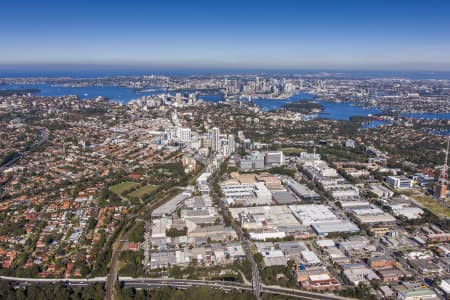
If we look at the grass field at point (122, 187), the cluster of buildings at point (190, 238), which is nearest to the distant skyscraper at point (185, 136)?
the grass field at point (122, 187)

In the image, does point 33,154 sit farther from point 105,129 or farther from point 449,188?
point 449,188

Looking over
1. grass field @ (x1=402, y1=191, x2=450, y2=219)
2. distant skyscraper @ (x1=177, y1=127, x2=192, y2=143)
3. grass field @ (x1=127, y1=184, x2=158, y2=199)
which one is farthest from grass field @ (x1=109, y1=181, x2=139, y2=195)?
grass field @ (x1=402, y1=191, x2=450, y2=219)

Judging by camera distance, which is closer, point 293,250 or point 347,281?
point 347,281

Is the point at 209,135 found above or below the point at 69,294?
above

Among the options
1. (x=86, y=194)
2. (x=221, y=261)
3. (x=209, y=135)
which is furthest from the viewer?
(x=209, y=135)

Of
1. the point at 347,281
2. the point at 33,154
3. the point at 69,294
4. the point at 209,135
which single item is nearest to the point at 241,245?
the point at 347,281

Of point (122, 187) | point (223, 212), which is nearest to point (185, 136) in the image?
point (122, 187)

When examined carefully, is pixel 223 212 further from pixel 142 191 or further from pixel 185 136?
pixel 185 136

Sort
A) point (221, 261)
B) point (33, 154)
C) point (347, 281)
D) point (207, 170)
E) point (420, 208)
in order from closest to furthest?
1. point (347, 281)
2. point (221, 261)
3. point (420, 208)
4. point (207, 170)
5. point (33, 154)
